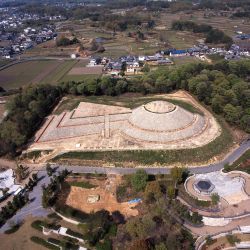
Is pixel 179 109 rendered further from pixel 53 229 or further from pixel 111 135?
pixel 53 229

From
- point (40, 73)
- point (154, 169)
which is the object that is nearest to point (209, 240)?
point (154, 169)

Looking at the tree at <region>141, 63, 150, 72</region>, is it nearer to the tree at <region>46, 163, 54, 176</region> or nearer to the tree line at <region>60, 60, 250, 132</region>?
the tree line at <region>60, 60, 250, 132</region>

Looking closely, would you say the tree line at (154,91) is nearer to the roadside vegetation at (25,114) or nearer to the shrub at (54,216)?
the roadside vegetation at (25,114)

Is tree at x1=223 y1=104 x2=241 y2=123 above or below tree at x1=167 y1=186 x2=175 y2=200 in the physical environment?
above

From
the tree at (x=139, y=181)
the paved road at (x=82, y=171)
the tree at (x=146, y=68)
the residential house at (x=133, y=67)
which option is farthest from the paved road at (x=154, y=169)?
the residential house at (x=133, y=67)

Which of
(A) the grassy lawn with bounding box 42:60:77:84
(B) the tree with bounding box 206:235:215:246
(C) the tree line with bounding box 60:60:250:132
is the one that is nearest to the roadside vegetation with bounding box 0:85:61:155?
(C) the tree line with bounding box 60:60:250:132

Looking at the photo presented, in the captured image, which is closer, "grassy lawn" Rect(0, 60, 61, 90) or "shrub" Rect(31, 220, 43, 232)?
"shrub" Rect(31, 220, 43, 232)

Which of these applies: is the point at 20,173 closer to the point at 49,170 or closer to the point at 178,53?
the point at 49,170

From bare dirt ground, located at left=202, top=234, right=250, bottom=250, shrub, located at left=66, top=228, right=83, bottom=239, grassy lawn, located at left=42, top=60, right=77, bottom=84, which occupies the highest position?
shrub, located at left=66, top=228, right=83, bottom=239
